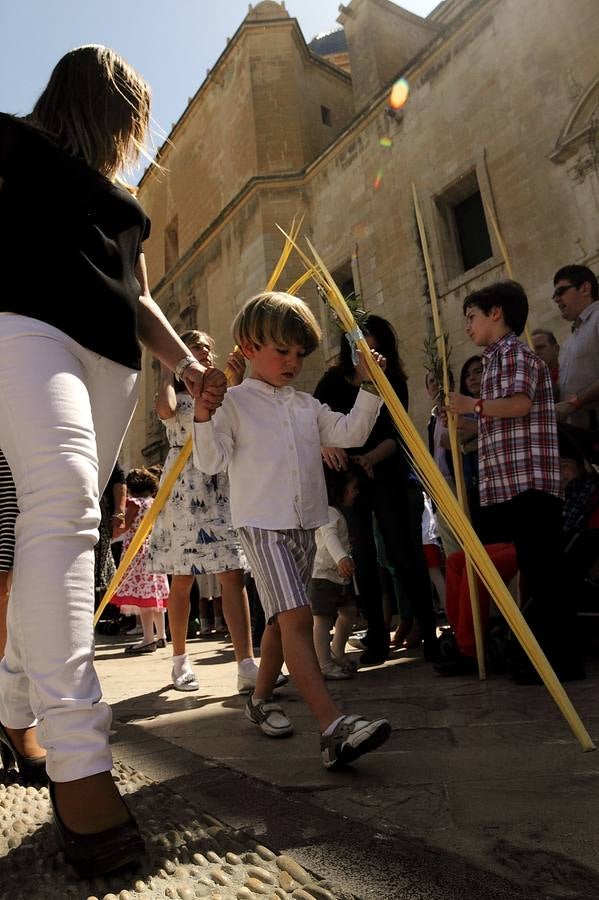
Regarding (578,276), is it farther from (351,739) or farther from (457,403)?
(351,739)

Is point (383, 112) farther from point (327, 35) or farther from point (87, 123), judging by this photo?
point (327, 35)

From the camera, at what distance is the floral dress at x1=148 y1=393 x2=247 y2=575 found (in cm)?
341

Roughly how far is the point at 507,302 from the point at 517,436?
2.31ft

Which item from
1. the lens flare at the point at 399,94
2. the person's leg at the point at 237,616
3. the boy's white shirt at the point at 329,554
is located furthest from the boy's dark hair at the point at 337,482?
the lens flare at the point at 399,94

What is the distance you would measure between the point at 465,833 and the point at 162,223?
22123 mm

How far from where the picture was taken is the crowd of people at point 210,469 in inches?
50.6

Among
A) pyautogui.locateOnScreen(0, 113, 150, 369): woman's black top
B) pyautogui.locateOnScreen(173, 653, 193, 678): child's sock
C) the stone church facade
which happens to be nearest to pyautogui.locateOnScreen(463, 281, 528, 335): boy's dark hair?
pyautogui.locateOnScreen(0, 113, 150, 369): woman's black top

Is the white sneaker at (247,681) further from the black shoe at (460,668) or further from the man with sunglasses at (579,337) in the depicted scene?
the man with sunglasses at (579,337)

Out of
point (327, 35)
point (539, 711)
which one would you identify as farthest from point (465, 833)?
point (327, 35)

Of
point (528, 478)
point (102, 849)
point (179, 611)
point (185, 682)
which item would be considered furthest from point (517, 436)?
point (102, 849)

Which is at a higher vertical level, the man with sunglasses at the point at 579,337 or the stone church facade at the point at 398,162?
the stone church facade at the point at 398,162

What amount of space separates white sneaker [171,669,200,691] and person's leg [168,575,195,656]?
11cm

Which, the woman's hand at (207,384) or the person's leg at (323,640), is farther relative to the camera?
the person's leg at (323,640)

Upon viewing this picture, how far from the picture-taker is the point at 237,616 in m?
3.15
